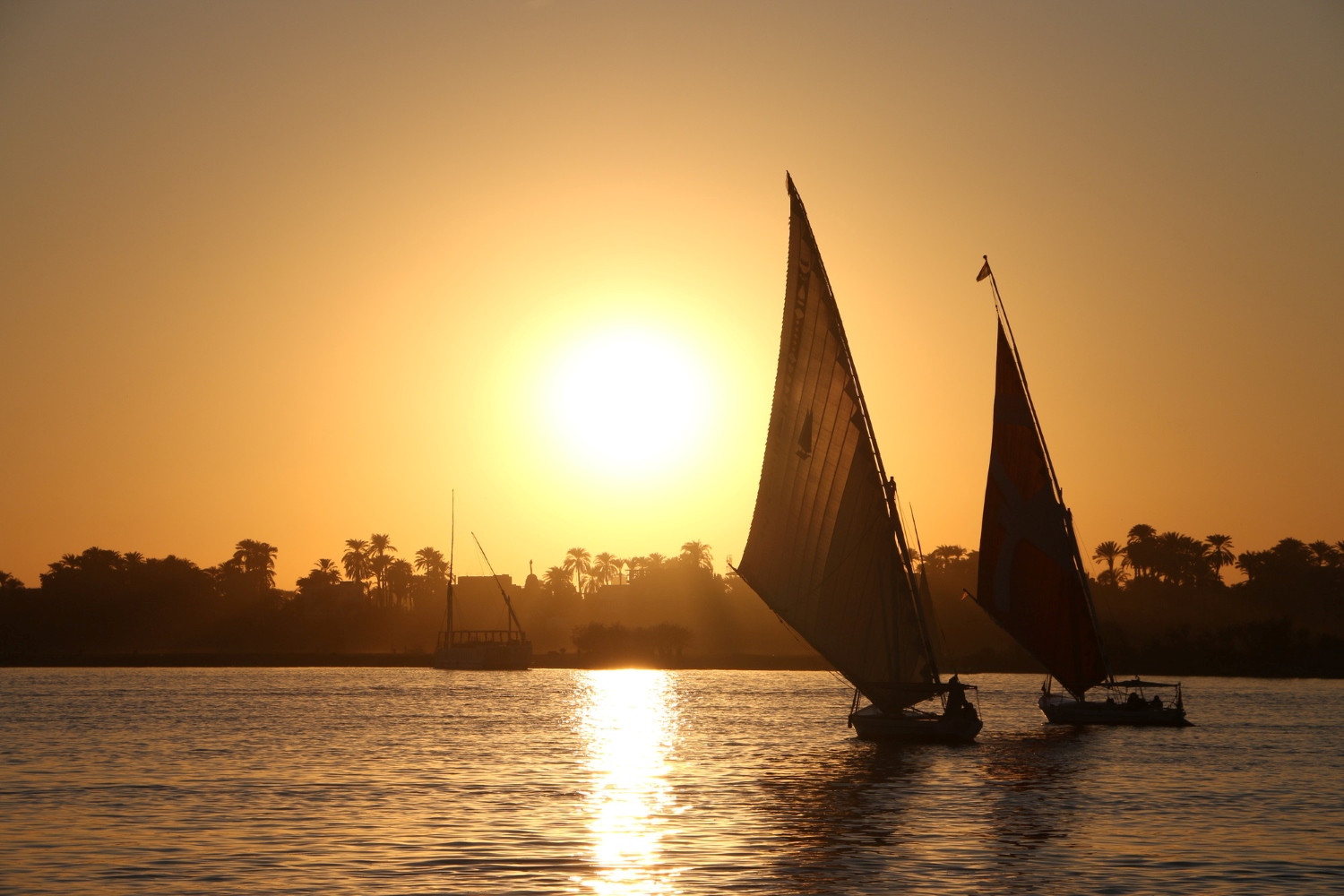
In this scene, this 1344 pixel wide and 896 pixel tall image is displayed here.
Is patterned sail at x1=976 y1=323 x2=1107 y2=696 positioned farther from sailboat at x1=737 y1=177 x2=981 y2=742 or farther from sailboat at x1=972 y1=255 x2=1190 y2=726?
sailboat at x1=737 y1=177 x2=981 y2=742

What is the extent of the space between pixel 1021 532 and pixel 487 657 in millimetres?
121100

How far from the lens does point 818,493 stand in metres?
52.3

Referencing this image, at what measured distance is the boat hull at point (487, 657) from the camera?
179m

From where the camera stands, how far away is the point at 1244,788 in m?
49.3

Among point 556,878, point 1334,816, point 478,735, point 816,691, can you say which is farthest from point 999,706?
point 556,878

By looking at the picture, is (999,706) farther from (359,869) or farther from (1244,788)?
(359,869)

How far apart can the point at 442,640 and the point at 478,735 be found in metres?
124

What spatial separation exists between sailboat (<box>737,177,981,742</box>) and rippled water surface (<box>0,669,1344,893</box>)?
6.47 metres

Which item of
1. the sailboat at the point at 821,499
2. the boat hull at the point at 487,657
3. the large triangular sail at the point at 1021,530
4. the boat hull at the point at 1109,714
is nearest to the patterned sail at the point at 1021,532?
the large triangular sail at the point at 1021,530

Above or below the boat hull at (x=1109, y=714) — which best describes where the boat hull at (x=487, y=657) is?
above

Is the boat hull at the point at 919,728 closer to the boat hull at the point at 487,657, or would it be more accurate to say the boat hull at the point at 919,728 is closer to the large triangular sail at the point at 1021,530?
the large triangular sail at the point at 1021,530

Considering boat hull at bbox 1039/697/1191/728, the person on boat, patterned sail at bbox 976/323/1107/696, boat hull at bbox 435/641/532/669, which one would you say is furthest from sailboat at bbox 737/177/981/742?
boat hull at bbox 435/641/532/669

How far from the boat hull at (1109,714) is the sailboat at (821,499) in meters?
23.9

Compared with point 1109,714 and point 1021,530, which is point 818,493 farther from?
point 1109,714
